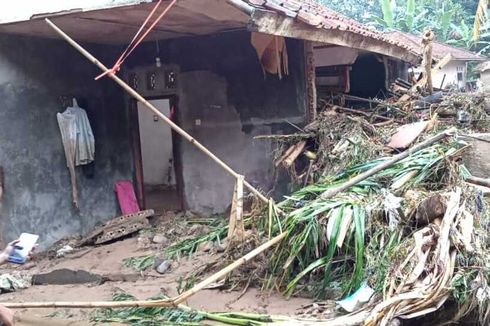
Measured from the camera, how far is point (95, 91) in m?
9.23

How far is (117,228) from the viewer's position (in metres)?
8.41

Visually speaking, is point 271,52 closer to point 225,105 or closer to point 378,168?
point 225,105

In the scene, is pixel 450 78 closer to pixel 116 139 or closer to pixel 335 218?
pixel 116 139

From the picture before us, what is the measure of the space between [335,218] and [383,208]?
46 centimetres

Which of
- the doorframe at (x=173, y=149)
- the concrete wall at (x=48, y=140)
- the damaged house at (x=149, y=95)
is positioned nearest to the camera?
the damaged house at (x=149, y=95)

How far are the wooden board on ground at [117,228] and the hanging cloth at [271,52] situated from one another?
10.2 feet

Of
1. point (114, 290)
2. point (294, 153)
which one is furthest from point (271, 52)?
point (114, 290)

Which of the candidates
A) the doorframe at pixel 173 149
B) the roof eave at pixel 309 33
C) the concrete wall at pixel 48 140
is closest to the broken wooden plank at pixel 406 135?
the roof eave at pixel 309 33

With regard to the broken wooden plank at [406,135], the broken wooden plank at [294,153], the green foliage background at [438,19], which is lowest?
the broken wooden plank at [294,153]

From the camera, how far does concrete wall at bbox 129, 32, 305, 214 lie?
833 centimetres

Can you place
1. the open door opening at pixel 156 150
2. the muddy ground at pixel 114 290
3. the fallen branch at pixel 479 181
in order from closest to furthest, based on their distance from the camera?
the muddy ground at pixel 114 290 → the fallen branch at pixel 479 181 → the open door opening at pixel 156 150

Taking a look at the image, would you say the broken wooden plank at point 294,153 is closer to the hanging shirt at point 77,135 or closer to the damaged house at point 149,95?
the damaged house at point 149,95

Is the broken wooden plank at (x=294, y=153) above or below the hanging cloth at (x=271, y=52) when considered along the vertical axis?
below

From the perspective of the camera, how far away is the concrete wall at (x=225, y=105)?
27.3ft
